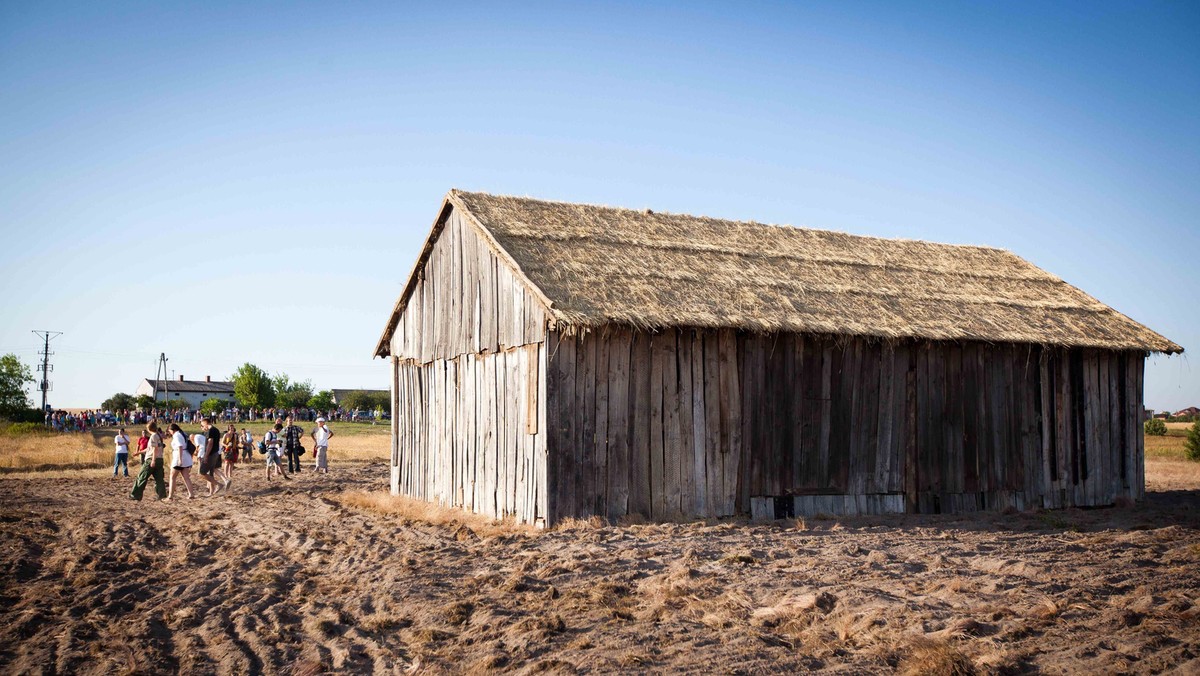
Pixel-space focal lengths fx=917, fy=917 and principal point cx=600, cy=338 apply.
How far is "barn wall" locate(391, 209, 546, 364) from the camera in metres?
14.3

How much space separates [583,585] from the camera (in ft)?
29.8

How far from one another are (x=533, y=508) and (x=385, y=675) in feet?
22.1

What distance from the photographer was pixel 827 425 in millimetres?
15078

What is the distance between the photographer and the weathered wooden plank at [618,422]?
1351 centimetres

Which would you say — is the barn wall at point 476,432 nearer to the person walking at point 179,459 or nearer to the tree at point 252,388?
→ the person walking at point 179,459

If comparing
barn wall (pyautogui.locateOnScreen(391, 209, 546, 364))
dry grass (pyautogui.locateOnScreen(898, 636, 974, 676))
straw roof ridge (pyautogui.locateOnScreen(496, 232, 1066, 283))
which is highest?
straw roof ridge (pyautogui.locateOnScreen(496, 232, 1066, 283))

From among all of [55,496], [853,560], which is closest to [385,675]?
[853,560]

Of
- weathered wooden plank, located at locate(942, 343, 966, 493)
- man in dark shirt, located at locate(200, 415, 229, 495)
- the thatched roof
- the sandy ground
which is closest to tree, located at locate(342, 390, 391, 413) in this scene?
man in dark shirt, located at locate(200, 415, 229, 495)

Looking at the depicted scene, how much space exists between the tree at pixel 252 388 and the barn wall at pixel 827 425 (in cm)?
8867

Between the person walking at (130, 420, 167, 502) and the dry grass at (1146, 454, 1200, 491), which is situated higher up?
the person walking at (130, 420, 167, 502)

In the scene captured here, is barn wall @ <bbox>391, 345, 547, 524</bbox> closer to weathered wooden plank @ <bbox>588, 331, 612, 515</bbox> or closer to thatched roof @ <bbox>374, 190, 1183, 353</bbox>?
weathered wooden plank @ <bbox>588, 331, 612, 515</bbox>

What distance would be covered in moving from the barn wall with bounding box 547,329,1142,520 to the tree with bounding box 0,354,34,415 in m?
51.2

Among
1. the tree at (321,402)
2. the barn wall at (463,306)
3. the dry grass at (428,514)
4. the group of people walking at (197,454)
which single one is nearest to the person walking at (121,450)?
the group of people walking at (197,454)

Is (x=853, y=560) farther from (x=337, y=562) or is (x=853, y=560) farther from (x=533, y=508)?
(x=337, y=562)
